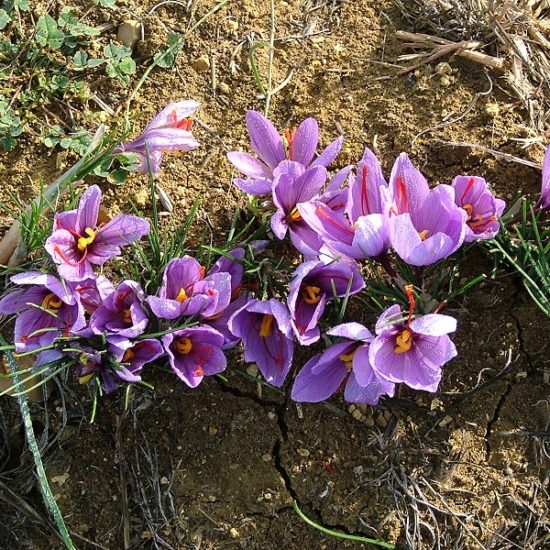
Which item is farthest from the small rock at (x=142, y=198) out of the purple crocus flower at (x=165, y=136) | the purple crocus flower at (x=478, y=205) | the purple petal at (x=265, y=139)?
the purple crocus flower at (x=478, y=205)

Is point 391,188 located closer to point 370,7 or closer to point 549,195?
point 549,195

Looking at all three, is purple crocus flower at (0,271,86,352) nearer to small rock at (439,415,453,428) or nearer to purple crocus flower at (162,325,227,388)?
purple crocus flower at (162,325,227,388)

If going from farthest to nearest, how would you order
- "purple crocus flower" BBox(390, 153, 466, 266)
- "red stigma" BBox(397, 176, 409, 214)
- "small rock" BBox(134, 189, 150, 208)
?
1. "small rock" BBox(134, 189, 150, 208)
2. "red stigma" BBox(397, 176, 409, 214)
3. "purple crocus flower" BBox(390, 153, 466, 266)

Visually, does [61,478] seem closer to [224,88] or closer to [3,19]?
[224,88]

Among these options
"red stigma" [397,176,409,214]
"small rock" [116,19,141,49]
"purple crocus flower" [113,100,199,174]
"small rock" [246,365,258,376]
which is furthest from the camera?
"small rock" [116,19,141,49]

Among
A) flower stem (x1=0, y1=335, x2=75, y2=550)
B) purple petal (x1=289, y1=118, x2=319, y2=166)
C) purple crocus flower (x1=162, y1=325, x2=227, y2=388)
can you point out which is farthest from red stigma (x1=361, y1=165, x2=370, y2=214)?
flower stem (x1=0, y1=335, x2=75, y2=550)

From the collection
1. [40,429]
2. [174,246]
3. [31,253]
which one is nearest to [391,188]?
[174,246]

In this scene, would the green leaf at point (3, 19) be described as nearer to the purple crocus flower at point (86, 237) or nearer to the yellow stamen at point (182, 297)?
the purple crocus flower at point (86, 237)
